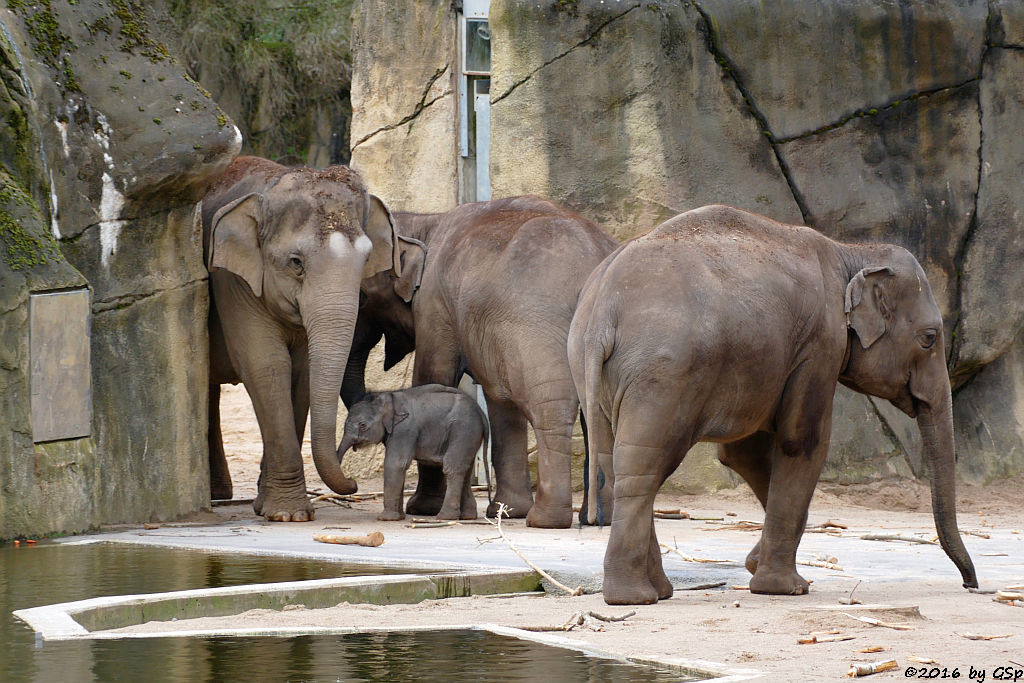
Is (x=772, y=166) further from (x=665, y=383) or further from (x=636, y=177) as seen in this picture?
(x=665, y=383)

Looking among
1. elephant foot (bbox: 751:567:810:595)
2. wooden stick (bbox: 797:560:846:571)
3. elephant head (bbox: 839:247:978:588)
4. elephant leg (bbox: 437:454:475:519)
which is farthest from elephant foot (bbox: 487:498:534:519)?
elephant foot (bbox: 751:567:810:595)

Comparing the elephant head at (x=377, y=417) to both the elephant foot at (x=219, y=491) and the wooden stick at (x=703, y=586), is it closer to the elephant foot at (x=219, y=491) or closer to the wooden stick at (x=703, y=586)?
the elephant foot at (x=219, y=491)

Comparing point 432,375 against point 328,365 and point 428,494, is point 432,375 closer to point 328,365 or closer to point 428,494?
point 428,494

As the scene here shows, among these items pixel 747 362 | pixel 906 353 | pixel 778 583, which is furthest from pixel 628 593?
pixel 906 353

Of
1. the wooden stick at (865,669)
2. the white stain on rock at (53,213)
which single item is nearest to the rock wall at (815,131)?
the white stain on rock at (53,213)

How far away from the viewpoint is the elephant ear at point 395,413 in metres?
9.45

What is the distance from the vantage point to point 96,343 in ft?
29.7

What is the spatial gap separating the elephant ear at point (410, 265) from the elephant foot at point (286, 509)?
154 cm

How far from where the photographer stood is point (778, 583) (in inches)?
248

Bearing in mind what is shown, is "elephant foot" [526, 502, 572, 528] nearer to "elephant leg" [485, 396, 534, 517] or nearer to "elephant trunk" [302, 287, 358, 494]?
"elephant leg" [485, 396, 534, 517]

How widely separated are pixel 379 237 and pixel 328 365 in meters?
1.08

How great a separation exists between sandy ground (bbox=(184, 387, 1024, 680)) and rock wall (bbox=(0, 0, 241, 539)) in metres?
0.73

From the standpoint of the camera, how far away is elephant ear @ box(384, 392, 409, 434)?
945cm

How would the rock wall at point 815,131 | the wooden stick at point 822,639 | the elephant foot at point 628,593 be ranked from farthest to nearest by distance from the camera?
the rock wall at point 815,131
the elephant foot at point 628,593
the wooden stick at point 822,639
